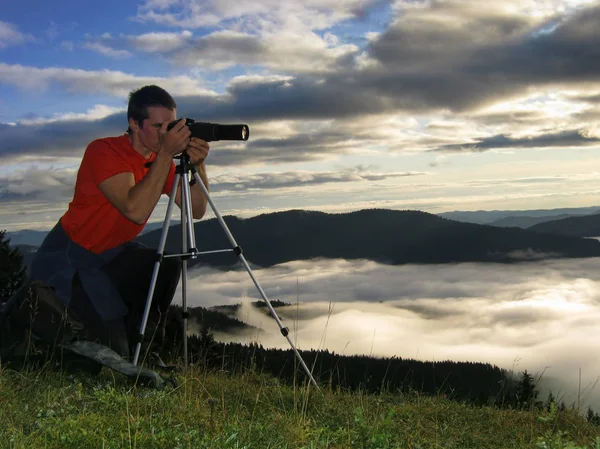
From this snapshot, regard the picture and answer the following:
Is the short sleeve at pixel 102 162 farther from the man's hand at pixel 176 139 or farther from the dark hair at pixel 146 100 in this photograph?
the man's hand at pixel 176 139

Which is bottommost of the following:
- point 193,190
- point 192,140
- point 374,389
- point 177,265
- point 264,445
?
point 374,389

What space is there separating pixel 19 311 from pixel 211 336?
428cm

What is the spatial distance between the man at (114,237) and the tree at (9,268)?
824 inches

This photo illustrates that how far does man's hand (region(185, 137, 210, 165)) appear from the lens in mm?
6953

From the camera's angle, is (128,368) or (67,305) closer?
(128,368)

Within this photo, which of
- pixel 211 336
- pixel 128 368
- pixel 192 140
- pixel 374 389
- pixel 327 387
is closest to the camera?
pixel 128 368

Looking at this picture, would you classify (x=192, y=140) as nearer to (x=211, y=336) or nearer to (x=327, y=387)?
(x=327, y=387)

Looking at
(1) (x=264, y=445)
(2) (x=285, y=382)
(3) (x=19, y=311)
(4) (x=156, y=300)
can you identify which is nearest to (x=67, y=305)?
(3) (x=19, y=311)

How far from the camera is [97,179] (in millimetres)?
7031

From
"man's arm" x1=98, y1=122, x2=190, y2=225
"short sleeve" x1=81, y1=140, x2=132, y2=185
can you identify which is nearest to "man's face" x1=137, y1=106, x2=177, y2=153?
"man's arm" x1=98, y1=122, x2=190, y2=225

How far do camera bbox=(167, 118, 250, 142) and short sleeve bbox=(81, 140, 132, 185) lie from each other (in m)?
0.99

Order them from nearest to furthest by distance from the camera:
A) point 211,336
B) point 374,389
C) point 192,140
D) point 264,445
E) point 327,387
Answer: point 264,445, point 192,140, point 327,387, point 374,389, point 211,336

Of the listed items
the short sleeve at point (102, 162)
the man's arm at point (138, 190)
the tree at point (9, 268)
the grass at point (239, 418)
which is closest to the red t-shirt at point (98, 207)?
the short sleeve at point (102, 162)

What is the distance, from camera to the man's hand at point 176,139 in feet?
22.1
